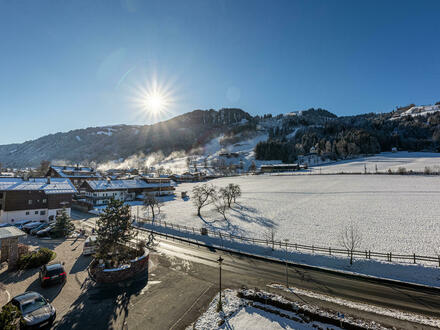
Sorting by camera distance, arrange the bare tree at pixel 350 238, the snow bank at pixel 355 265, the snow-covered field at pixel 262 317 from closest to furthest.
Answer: the snow-covered field at pixel 262 317, the snow bank at pixel 355 265, the bare tree at pixel 350 238

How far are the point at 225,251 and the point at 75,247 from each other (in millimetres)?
19702

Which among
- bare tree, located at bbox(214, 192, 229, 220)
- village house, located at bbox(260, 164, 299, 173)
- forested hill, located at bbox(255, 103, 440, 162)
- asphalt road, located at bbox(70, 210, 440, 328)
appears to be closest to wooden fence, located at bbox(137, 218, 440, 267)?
asphalt road, located at bbox(70, 210, 440, 328)

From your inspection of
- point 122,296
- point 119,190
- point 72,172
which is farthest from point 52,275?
point 72,172

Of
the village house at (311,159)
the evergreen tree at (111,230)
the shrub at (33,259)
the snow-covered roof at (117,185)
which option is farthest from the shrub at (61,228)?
the village house at (311,159)

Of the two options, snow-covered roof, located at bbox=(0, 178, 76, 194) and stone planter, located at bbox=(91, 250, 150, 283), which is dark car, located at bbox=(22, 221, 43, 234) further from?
stone planter, located at bbox=(91, 250, 150, 283)

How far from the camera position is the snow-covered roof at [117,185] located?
60.6m

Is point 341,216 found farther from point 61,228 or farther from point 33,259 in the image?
point 61,228

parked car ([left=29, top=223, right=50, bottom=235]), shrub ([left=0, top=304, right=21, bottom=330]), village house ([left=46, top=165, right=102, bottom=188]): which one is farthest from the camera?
village house ([left=46, top=165, right=102, bottom=188])

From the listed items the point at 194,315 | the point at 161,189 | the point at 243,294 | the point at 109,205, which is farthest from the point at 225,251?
the point at 161,189

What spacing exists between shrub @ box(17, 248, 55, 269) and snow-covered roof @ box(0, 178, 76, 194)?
24.0 m

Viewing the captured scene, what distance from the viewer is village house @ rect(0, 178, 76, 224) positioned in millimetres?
36094

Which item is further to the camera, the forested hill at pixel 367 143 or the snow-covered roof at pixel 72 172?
the forested hill at pixel 367 143

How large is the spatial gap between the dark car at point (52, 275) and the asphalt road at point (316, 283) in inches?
402

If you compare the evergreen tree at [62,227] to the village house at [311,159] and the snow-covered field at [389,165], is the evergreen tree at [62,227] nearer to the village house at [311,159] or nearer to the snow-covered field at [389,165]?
the snow-covered field at [389,165]
